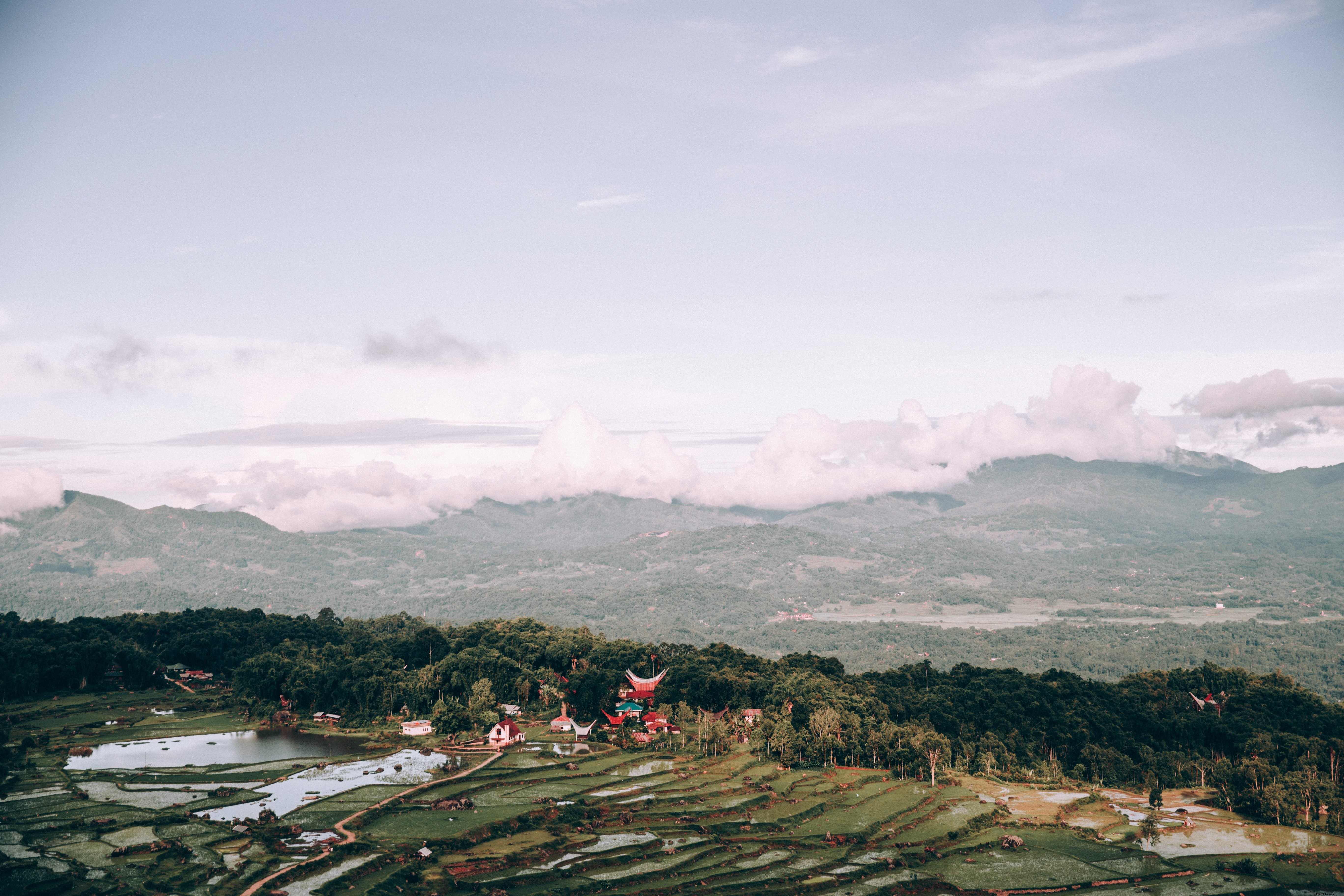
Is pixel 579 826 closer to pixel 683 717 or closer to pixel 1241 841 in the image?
pixel 683 717

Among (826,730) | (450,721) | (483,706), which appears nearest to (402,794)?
(450,721)

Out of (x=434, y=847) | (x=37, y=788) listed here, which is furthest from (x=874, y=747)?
(x=37, y=788)

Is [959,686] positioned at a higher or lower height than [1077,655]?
higher

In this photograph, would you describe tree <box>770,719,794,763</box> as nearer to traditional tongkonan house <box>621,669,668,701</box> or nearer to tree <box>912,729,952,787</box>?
tree <box>912,729,952,787</box>

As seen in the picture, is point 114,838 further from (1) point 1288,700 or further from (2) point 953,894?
(1) point 1288,700

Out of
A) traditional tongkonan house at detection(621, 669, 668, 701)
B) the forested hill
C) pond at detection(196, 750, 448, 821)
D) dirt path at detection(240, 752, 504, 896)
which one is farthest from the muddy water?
traditional tongkonan house at detection(621, 669, 668, 701)

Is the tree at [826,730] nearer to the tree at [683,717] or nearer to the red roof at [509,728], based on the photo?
the tree at [683,717]
